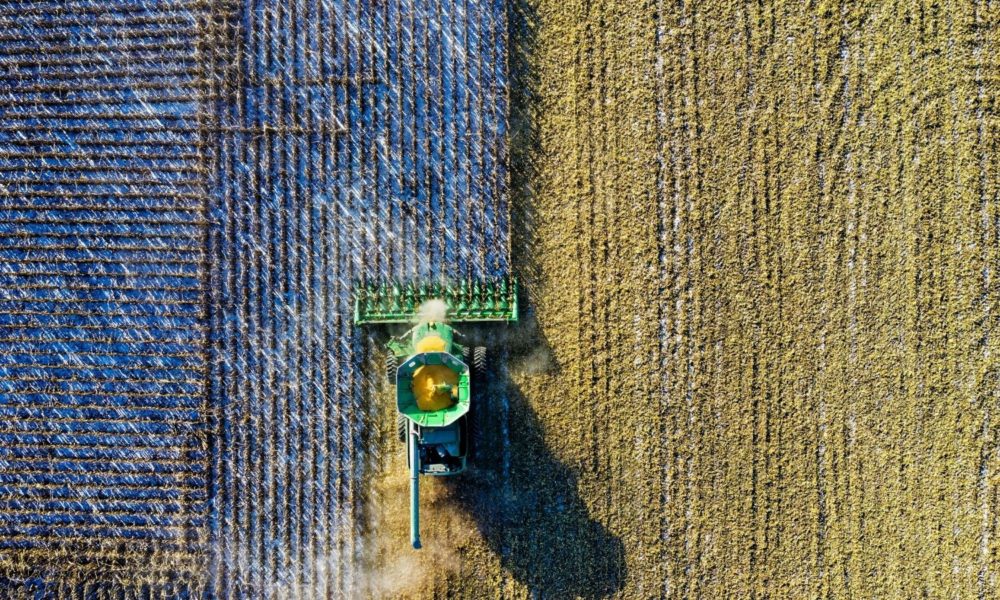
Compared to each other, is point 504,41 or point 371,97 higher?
point 504,41

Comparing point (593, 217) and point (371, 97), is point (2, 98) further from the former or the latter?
point (593, 217)

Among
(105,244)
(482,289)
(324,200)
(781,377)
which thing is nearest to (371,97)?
(324,200)

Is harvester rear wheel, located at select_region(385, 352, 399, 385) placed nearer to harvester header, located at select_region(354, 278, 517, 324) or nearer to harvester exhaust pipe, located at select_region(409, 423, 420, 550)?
harvester header, located at select_region(354, 278, 517, 324)

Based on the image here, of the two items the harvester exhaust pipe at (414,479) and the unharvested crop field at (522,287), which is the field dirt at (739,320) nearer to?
the unharvested crop field at (522,287)

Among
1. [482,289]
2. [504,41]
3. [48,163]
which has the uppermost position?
[504,41]

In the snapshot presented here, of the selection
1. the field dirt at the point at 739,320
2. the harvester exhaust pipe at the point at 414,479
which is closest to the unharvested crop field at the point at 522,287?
the field dirt at the point at 739,320

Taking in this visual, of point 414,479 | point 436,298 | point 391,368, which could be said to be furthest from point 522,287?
point 414,479
